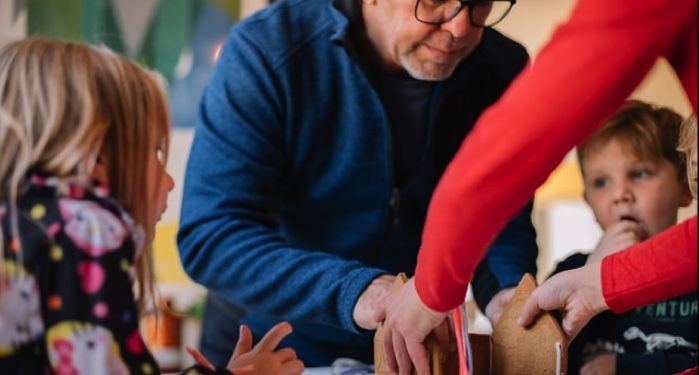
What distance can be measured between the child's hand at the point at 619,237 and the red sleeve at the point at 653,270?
40cm

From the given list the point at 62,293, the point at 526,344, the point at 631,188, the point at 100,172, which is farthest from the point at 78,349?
the point at 631,188

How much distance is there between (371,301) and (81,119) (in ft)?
1.44

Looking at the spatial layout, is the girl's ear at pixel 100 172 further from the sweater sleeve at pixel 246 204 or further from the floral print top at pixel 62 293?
the sweater sleeve at pixel 246 204

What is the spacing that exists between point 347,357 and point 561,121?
2.72 ft

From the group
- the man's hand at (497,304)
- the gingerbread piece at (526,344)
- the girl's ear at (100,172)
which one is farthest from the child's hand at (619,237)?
the girl's ear at (100,172)

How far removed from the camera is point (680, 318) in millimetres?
1428

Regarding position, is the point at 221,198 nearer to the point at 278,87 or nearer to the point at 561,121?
Answer: the point at 278,87

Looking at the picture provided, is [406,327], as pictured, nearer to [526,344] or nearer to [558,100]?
[526,344]

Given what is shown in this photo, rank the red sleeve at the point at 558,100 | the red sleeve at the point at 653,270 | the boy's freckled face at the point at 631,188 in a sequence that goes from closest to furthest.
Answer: the red sleeve at the point at 558,100, the red sleeve at the point at 653,270, the boy's freckled face at the point at 631,188

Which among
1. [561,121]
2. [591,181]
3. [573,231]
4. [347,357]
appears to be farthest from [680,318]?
[573,231]

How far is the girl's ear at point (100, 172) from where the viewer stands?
2.99 ft

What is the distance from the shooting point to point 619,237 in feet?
4.79

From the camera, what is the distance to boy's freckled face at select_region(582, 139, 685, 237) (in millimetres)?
1510

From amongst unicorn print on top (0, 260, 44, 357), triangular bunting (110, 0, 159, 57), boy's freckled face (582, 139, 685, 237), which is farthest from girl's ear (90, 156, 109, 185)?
triangular bunting (110, 0, 159, 57)
